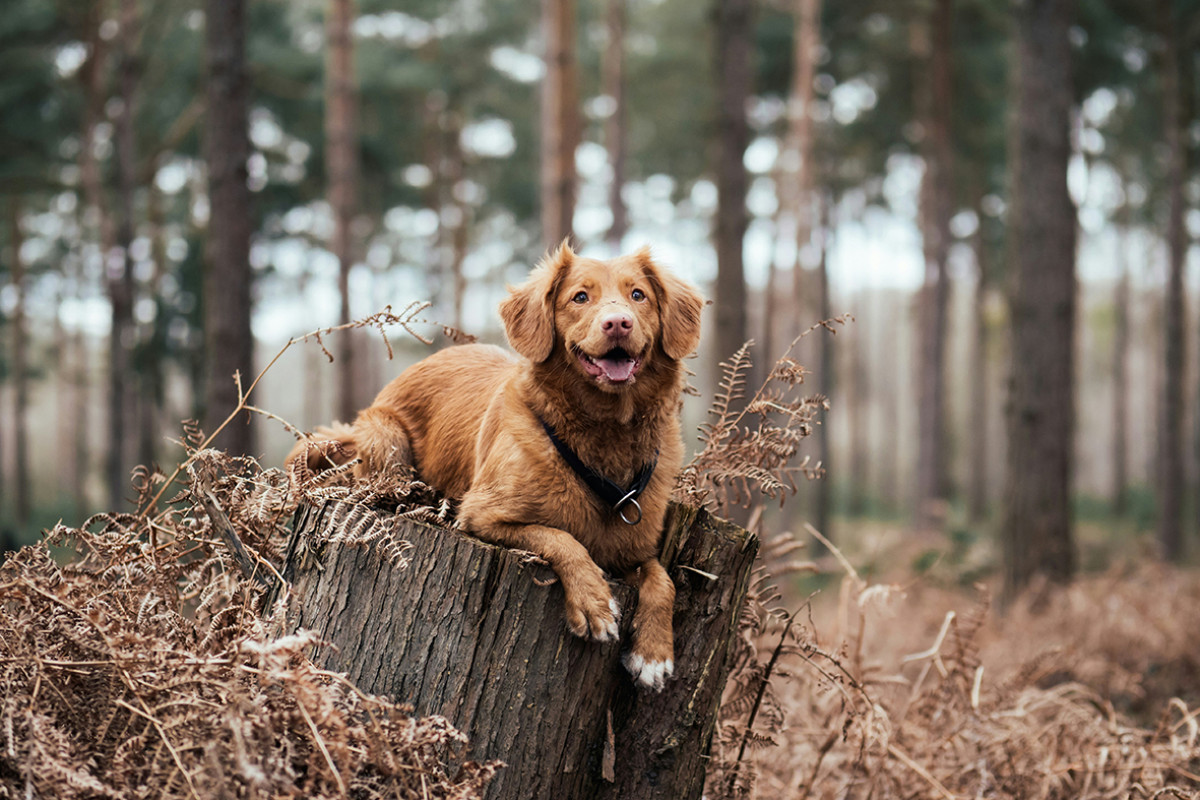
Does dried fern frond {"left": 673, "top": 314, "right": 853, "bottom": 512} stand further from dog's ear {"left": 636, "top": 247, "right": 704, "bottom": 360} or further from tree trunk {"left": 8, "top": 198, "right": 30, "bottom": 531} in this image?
tree trunk {"left": 8, "top": 198, "right": 30, "bottom": 531}

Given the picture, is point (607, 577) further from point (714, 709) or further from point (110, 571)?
point (110, 571)

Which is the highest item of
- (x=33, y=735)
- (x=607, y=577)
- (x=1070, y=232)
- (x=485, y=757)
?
(x=1070, y=232)

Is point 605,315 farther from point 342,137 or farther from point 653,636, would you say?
point 342,137

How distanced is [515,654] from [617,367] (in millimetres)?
1009

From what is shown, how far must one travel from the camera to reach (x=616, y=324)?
295 cm

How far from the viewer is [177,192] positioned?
24109 millimetres

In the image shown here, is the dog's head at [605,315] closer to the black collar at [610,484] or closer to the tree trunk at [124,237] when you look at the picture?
the black collar at [610,484]

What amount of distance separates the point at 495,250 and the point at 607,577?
31.9m

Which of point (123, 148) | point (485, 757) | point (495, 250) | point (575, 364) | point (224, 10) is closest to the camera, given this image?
point (485, 757)

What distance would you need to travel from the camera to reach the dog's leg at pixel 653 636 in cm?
279

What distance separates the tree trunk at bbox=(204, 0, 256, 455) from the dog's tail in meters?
4.59

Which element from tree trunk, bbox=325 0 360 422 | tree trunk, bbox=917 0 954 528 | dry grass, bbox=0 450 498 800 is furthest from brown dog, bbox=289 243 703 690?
tree trunk, bbox=917 0 954 528

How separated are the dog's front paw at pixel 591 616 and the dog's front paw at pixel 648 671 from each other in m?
0.13

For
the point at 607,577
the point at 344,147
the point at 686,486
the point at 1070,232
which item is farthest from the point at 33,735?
the point at 344,147
